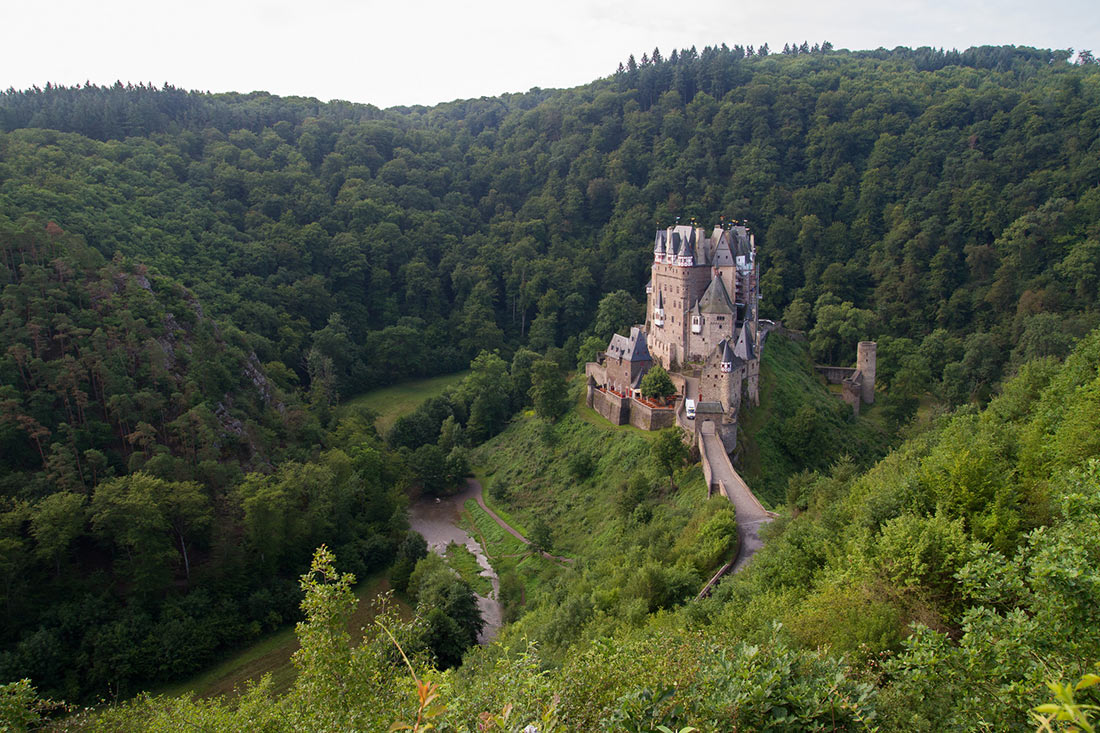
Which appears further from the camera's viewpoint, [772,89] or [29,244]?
[772,89]

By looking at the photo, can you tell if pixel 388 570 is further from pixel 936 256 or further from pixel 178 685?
pixel 936 256

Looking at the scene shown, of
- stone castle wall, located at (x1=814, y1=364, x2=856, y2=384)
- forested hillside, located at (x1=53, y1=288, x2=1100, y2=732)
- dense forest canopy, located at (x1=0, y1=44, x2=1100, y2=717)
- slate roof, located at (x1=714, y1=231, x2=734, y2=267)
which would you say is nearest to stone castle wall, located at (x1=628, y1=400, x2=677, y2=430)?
dense forest canopy, located at (x1=0, y1=44, x2=1100, y2=717)

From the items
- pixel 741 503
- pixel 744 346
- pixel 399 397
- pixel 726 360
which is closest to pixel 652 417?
pixel 726 360

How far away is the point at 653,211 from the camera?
9094cm

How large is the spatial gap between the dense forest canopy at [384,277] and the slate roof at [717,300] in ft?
50.8

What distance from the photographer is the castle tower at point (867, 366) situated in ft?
196

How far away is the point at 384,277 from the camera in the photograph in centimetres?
8388

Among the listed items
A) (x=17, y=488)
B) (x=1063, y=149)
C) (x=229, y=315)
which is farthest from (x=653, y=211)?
(x=17, y=488)

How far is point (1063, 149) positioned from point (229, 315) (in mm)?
95217

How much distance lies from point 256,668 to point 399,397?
4035 cm

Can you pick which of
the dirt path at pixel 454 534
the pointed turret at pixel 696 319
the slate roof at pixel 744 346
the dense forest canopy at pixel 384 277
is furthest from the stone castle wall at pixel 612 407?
the dirt path at pixel 454 534

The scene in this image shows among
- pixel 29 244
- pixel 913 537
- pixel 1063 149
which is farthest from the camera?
pixel 1063 149

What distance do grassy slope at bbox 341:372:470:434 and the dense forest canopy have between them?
2140mm

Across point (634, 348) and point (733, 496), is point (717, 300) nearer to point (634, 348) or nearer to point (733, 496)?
point (634, 348)
